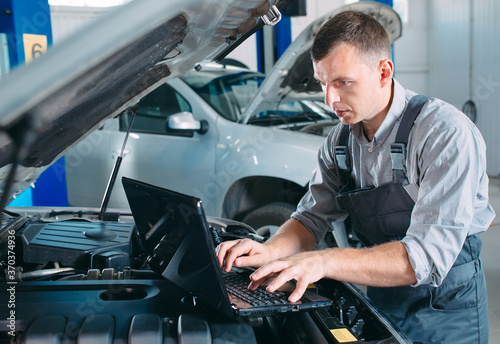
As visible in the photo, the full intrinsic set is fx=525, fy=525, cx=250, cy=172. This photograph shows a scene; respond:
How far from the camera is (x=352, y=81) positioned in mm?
1425

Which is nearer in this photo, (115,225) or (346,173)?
(346,173)

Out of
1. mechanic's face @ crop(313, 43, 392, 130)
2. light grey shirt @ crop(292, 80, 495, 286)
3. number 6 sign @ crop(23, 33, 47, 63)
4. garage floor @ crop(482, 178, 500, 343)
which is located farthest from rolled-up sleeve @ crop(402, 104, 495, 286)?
number 6 sign @ crop(23, 33, 47, 63)

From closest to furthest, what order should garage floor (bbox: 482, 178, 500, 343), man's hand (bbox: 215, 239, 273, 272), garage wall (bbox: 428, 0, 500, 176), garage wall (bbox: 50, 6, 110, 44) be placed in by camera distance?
man's hand (bbox: 215, 239, 273, 272) → garage floor (bbox: 482, 178, 500, 343) → garage wall (bbox: 428, 0, 500, 176) → garage wall (bbox: 50, 6, 110, 44)

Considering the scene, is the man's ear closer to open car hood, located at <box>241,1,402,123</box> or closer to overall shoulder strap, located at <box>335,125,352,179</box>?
overall shoulder strap, located at <box>335,125,352,179</box>

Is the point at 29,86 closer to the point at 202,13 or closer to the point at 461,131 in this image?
the point at 202,13

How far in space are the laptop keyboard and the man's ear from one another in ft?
2.23

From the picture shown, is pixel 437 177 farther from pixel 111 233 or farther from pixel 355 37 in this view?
pixel 111 233

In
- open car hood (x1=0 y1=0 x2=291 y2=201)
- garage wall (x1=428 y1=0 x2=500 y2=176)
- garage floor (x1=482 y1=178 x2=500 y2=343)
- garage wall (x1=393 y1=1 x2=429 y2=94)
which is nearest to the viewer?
open car hood (x1=0 y1=0 x2=291 y2=201)

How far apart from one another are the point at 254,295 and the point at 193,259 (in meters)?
0.17

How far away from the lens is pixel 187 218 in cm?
113

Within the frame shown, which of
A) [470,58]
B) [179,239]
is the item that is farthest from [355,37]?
[470,58]

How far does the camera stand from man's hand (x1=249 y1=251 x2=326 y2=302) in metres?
1.16

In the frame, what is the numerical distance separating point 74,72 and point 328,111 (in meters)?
3.26

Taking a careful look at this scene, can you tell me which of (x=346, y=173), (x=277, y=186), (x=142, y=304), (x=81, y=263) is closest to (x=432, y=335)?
(x=346, y=173)
